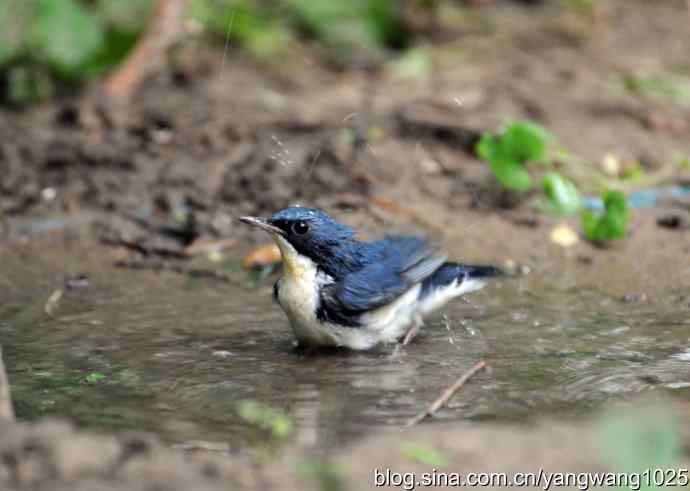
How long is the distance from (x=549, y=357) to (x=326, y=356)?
3.53 feet

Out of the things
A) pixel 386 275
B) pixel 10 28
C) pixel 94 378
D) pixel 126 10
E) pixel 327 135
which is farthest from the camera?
pixel 126 10

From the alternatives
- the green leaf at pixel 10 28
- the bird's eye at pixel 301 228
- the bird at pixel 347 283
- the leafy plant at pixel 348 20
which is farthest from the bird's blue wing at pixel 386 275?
the leafy plant at pixel 348 20

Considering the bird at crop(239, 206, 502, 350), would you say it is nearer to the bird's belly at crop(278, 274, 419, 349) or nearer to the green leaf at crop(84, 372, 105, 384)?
the bird's belly at crop(278, 274, 419, 349)

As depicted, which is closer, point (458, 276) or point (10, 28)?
point (458, 276)

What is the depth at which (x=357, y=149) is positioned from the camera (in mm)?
8688

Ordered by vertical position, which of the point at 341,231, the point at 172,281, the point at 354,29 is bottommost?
the point at 172,281

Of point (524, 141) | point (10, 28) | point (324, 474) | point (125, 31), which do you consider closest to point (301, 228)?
point (524, 141)

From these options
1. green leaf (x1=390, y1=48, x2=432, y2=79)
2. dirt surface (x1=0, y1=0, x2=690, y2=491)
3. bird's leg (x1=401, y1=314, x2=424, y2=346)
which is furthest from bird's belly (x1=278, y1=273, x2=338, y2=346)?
green leaf (x1=390, y1=48, x2=432, y2=79)

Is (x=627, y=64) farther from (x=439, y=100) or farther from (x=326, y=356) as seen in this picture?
(x=326, y=356)

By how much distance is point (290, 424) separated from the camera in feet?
15.4

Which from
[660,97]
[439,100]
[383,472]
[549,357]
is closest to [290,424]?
[383,472]

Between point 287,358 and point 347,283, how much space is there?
473mm

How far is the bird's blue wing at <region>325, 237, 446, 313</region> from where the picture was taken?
584cm

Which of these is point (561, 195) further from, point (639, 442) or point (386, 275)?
point (639, 442)
